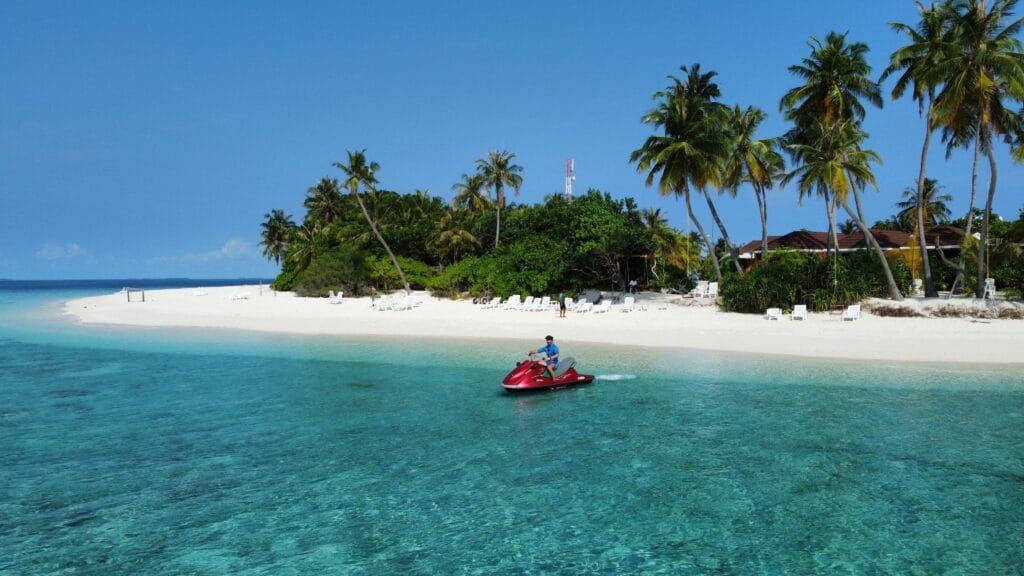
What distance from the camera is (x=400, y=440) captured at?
32.1 feet

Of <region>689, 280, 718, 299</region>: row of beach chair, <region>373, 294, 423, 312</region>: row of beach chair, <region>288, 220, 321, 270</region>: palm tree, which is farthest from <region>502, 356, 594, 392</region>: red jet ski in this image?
<region>288, 220, 321, 270</region>: palm tree

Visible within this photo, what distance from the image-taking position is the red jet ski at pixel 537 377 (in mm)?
12594

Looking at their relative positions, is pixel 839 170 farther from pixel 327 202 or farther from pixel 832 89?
pixel 327 202

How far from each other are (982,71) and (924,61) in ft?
8.01

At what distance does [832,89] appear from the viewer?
29.6 meters

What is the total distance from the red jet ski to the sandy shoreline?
714 cm

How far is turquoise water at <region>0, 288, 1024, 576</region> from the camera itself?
5887mm

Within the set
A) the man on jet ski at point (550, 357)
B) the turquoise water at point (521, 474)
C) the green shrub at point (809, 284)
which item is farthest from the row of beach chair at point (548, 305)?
the man on jet ski at point (550, 357)

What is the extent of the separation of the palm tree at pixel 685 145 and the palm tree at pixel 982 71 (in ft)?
29.4

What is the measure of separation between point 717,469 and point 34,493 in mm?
8882

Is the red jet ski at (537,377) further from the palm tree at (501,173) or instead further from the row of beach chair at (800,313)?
the palm tree at (501,173)

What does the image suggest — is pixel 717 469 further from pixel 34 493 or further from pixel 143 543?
pixel 34 493

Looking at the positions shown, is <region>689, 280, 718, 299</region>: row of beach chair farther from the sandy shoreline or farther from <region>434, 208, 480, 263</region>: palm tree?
<region>434, 208, 480, 263</region>: palm tree

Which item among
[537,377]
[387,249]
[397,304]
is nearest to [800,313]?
[537,377]
